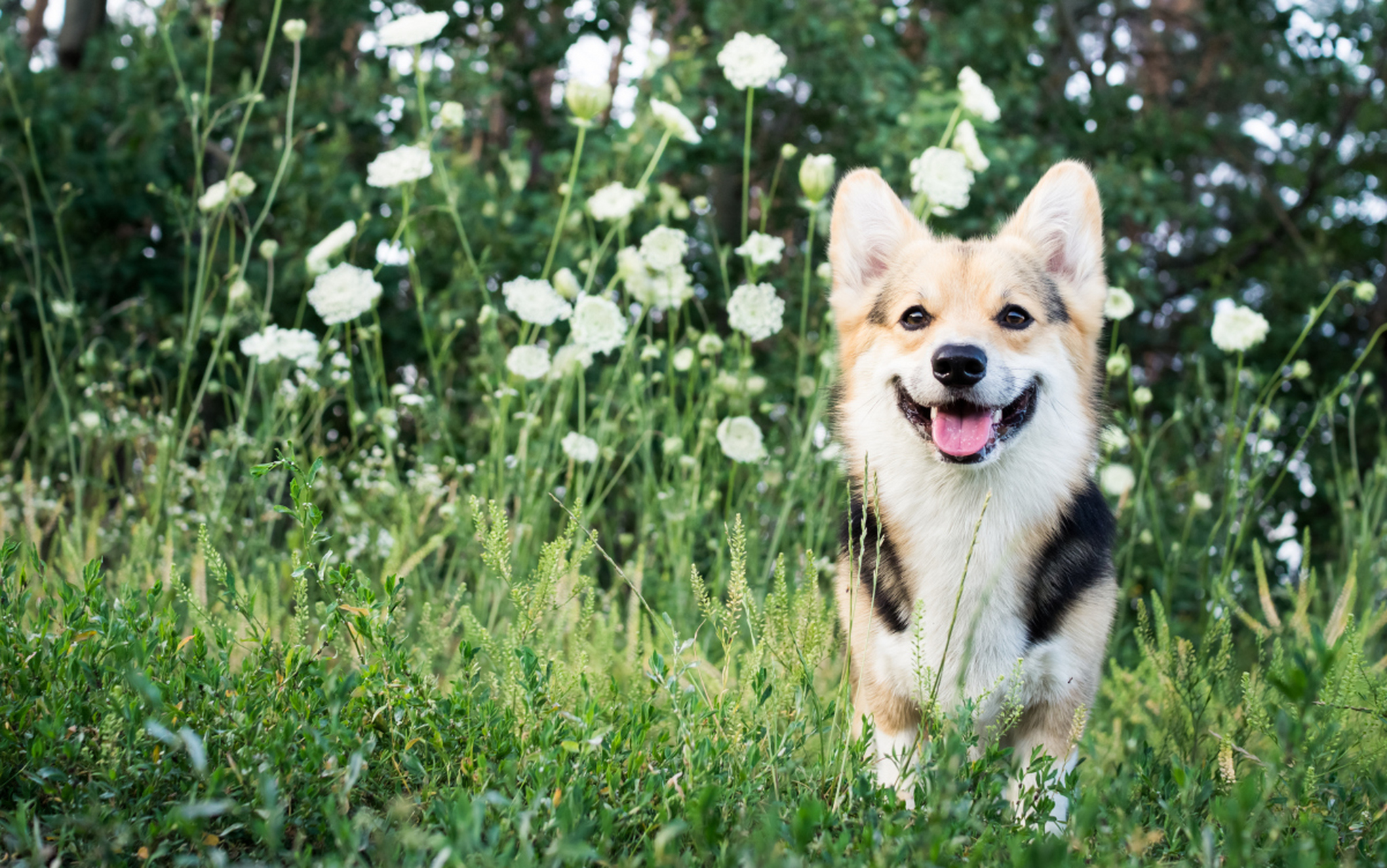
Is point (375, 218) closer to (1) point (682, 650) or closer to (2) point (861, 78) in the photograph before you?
(2) point (861, 78)

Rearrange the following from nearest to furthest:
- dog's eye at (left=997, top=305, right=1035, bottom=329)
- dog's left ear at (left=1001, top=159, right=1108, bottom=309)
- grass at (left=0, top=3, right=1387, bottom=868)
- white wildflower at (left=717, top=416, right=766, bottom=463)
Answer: grass at (left=0, top=3, right=1387, bottom=868) → dog's eye at (left=997, top=305, right=1035, bottom=329) → dog's left ear at (left=1001, top=159, right=1108, bottom=309) → white wildflower at (left=717, top=416, right=766, bottom=463)

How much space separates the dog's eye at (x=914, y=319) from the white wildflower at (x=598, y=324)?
1176 millimetres

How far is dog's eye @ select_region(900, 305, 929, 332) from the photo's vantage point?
2893 mm

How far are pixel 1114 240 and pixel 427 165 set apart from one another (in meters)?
5.05

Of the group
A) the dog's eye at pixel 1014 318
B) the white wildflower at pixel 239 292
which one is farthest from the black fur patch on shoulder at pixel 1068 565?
the white wildflower at pixel 239 292

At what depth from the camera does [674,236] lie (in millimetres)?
3836

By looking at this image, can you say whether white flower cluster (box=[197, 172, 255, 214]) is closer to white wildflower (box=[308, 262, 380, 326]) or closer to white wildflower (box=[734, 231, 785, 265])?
white wildflower (box=[308, 262, 380, 326])

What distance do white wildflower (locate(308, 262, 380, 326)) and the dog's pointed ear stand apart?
5.55 feet

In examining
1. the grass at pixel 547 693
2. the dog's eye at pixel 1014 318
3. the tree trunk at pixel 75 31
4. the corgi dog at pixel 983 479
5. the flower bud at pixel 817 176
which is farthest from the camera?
the tree trunk at pixel 75 31

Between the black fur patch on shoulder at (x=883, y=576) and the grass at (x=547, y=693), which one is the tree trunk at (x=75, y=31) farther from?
the black fur patch on shoulder at (x=883, y=576)

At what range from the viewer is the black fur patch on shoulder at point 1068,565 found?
8.38 ft

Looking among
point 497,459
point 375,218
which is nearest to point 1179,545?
point 497,459

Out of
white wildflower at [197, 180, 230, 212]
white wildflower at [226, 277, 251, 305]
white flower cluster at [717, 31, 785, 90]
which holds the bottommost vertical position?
white wildflower at [226, 277, 251, 305]

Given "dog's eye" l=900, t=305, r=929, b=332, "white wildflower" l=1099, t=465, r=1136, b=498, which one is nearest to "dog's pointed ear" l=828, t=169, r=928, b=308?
"dog's eye" l=900, t=305, r=929, b=332
